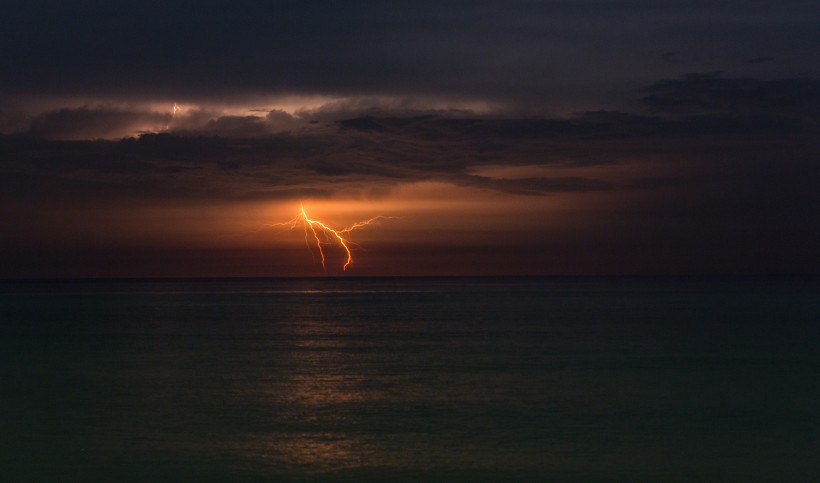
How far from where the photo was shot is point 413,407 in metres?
20.9

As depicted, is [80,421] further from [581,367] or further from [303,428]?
[581,367]

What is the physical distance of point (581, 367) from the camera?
29.0 metres

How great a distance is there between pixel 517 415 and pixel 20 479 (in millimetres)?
10397

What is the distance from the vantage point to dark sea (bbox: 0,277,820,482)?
15305mm

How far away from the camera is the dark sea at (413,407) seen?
50.2 ft

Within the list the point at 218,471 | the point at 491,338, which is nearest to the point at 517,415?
the point at 218,471

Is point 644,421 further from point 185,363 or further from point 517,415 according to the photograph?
point 185,363

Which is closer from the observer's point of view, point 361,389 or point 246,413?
point 246,413

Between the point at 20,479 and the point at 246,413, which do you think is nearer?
the point at 20,479

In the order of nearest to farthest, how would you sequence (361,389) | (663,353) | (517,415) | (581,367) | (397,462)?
(397,462) → (517,415) → (361,389) → (581,367) → (663,353)

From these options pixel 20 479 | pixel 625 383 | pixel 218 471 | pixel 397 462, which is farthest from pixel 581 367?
pixel 20 479

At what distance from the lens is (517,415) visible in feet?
65.7

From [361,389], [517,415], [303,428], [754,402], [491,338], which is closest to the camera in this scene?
[303,428]

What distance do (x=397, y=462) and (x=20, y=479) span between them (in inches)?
243
